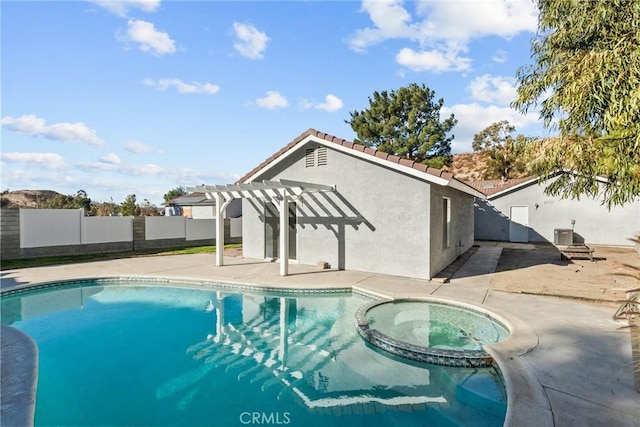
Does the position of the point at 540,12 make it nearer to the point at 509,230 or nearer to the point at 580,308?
the point at 580,308

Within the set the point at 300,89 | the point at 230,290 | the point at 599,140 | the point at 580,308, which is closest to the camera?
the point at 580,308

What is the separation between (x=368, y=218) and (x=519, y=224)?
66.1 feet

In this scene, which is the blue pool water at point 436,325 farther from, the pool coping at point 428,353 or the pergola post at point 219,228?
the pergola post at point 219,228

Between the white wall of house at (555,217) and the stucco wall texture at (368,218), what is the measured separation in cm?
1386

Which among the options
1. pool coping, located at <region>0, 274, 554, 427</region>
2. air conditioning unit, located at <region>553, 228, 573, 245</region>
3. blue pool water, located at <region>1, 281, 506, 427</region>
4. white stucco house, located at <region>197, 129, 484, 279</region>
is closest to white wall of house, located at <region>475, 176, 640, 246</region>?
air conditioning unit, located at <region>553, 228, 573, 245</region>

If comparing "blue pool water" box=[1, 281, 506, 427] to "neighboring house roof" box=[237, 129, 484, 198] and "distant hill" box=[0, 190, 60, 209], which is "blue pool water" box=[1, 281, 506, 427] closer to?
"neighboring house roof" box=[237, 129, 484, 198]

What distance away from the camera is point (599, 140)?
9.81 meters

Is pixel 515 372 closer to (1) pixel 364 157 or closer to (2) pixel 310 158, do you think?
(1) pixel 364 157

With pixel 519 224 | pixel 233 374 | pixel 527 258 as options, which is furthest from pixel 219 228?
Result: pixel 519 224

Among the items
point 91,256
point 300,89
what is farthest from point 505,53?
point 91,256

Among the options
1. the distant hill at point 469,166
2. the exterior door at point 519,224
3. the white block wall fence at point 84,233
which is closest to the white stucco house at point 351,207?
the white block wall fence at point 84,233

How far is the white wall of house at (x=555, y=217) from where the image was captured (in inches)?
941

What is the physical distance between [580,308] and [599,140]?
5017 millimetres

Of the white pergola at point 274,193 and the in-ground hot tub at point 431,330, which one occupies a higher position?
the white pergola at point 274,193
